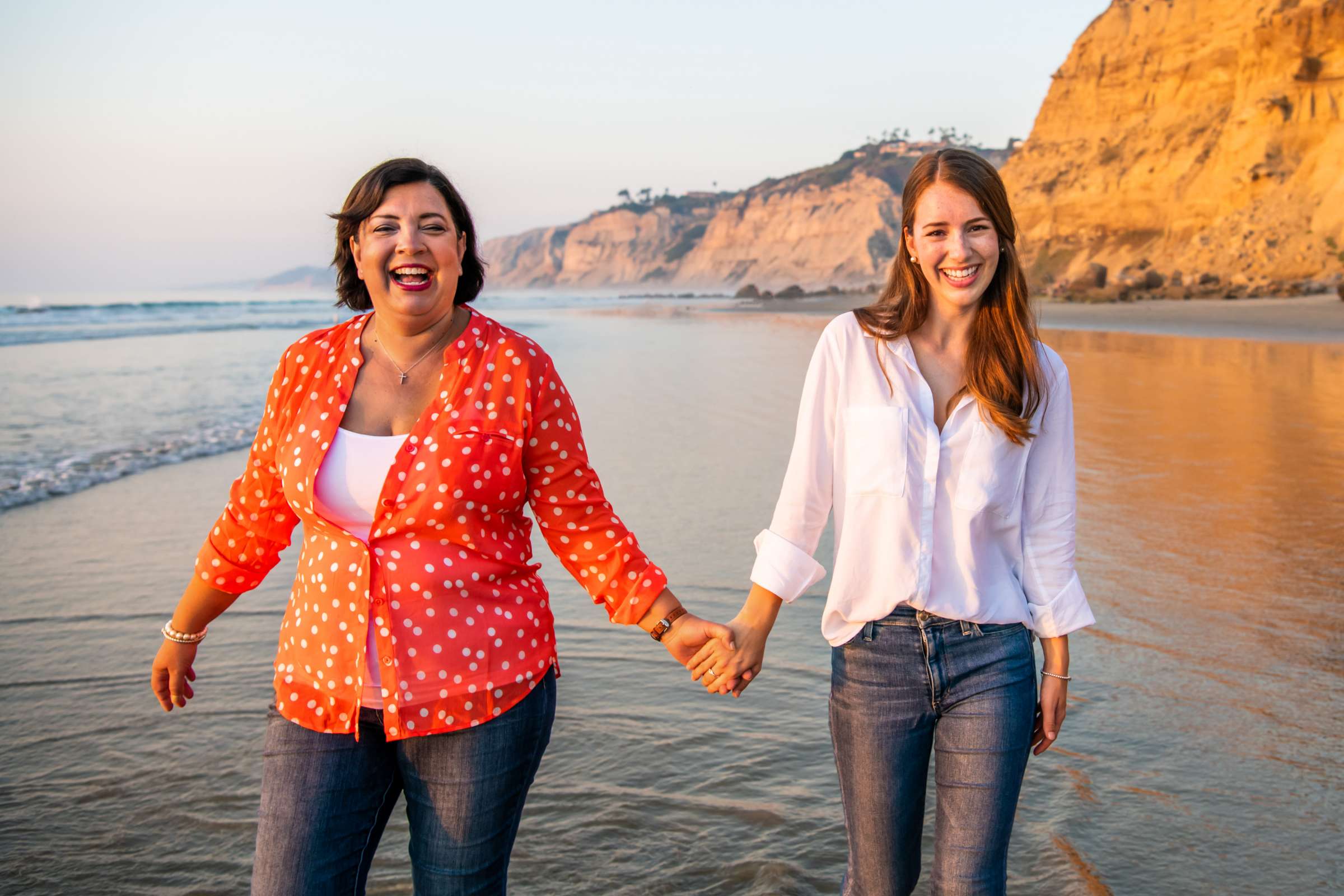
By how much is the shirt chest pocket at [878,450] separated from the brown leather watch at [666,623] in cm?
49

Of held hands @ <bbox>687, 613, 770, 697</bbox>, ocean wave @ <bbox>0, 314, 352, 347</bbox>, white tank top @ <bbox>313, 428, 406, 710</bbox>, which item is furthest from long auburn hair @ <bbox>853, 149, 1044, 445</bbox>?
ocean wave @ <bbox>0, 314, 352, 347</bbox>

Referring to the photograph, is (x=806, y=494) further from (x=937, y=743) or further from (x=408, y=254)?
(x=408, y=254)

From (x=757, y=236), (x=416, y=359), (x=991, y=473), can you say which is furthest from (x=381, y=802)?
(x=757, y=236)

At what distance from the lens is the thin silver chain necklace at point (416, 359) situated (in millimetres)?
2238

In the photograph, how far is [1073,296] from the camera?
3275cm

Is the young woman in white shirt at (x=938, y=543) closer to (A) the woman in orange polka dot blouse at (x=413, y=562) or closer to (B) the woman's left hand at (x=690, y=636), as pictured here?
→ (B) the woman's left hand at (x=690, y=636)

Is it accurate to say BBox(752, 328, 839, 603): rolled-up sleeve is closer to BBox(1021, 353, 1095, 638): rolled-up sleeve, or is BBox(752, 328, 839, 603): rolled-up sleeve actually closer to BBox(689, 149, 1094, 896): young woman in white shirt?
BBox(689, 149, 1094, 896): young woman in white shirt

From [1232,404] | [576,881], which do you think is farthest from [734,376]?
[576,881]

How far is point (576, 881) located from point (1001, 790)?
1.43m

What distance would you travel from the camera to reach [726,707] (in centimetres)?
424

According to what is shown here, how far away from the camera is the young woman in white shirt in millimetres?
2172

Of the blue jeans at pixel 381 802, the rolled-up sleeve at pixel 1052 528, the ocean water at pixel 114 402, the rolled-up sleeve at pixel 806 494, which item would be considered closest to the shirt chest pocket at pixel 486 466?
the blue jeans at pixel 381 802

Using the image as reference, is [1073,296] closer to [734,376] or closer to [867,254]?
[734,376]

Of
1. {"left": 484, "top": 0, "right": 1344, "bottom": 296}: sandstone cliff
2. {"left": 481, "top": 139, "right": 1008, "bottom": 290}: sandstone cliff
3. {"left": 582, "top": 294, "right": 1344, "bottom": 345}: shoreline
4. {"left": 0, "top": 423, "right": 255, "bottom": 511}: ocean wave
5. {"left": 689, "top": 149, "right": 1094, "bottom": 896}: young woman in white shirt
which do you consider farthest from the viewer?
{"left": 481, "top": 139, "right": 1008, "bottom": 290}: sandstone cliff
